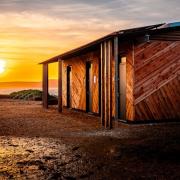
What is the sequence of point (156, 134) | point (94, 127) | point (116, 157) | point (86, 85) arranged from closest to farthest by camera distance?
point (116, 157) → point (156, 134) → point (94, 127) → point (86, 85)

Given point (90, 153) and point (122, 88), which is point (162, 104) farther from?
point (90, 153)

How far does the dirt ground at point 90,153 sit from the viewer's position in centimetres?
648

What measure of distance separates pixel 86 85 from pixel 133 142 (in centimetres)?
1026

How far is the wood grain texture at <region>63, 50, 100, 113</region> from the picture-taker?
59.4 feet

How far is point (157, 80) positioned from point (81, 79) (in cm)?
672

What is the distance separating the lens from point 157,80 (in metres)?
14.6

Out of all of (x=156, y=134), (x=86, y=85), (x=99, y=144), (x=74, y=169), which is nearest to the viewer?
(x=74, y=169)

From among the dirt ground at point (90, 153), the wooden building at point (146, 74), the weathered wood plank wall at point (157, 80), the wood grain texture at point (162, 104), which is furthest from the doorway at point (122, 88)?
the dirt ground at point (90, 153)

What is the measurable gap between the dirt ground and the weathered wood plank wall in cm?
181

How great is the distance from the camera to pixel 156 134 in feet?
36.8

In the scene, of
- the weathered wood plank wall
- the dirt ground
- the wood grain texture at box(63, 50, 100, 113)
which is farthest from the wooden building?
the wood grain texture at box(63, 50, 100, 113)

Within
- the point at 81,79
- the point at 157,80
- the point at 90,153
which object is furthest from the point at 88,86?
the point at 90,153

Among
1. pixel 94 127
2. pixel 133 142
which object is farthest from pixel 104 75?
pixel 133 142

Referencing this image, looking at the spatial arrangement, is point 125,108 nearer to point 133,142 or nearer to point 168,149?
point 133,142
